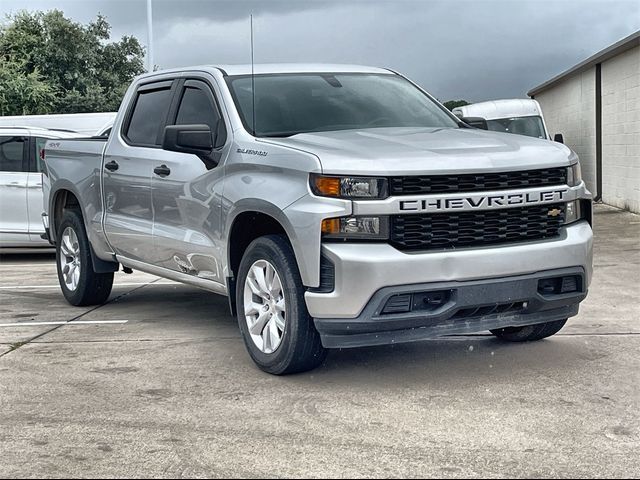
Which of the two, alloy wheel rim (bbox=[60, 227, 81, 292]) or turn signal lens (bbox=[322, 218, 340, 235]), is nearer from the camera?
turn signal lens (bbox=[322, 218, 340, 235])

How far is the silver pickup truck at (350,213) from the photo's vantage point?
523 centimetres

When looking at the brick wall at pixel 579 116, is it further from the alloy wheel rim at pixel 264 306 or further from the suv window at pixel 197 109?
the alloy wheel rim at pixel 264 306

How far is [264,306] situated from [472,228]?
138 cm

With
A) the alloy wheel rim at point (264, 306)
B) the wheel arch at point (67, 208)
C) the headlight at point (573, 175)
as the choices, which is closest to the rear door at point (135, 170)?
Result: the wheel arch at point (67, 208)

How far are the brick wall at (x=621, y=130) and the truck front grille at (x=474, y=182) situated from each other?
13505 mm

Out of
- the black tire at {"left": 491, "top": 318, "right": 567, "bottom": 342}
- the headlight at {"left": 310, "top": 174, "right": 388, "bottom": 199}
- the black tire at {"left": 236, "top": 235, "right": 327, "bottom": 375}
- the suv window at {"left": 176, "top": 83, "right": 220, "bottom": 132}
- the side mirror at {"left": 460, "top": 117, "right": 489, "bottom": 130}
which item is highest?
the suv window at {"left": 176, "top": 83, "right": 220, "bottom": 132}

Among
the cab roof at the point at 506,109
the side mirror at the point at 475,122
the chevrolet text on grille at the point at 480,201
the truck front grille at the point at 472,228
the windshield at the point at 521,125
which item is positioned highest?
the cab roof at the point at 506,109

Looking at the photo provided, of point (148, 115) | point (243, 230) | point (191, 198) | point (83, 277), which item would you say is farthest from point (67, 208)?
point (243, 230)

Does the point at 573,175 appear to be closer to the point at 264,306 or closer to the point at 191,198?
the point at 264,306

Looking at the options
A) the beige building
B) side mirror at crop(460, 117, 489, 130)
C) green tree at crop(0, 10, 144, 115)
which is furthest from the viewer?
green tree at crop(0, 10, 144, 115)

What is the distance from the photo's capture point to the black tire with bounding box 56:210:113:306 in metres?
8.52

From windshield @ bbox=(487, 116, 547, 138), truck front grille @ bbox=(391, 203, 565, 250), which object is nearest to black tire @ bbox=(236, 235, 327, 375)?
truck front grille @ bbox=(391, 203, 565, 250)

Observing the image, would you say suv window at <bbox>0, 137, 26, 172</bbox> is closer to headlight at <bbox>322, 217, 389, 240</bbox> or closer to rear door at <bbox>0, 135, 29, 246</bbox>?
rear door at <bbox>0, 135, 29, 246</bbox>

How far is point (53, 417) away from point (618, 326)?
4.25 metres
